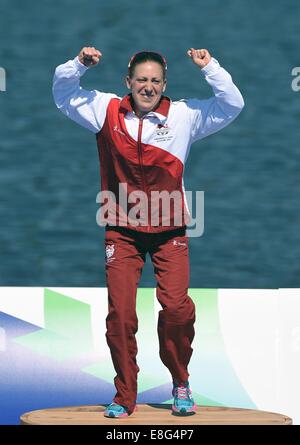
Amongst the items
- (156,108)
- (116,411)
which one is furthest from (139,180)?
(116,411)

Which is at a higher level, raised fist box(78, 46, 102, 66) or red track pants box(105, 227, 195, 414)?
raised fist box(78, 46, 102, 66)

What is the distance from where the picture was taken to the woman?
259 inches

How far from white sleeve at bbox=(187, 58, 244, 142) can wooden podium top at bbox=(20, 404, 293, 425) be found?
106 centimetres

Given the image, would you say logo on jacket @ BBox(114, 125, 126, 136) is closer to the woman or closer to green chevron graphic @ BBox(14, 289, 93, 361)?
the woman

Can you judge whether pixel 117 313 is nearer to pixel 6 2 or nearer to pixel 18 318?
pixel 18 318

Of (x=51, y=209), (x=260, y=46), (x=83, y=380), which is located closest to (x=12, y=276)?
(x=51, y=209)

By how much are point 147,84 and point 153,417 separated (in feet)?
4.10

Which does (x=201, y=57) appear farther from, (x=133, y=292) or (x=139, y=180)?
(x=133, y=292)

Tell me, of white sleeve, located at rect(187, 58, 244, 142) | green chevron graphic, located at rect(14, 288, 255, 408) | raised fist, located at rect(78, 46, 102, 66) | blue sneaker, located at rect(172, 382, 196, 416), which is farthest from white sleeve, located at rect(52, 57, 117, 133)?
blue sneaker, located at rect(172, 382, 196, 416)

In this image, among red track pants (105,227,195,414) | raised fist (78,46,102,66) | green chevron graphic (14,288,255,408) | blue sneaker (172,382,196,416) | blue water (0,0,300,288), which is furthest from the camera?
blue water (0,0,300,288)

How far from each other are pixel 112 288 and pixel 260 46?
6344mm

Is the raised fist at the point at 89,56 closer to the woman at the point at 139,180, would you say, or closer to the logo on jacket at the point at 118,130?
the woman at the point at 139,180

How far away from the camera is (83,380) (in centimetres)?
699

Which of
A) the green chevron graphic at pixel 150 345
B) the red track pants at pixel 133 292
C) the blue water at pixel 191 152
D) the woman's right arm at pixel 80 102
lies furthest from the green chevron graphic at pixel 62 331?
the blue water at pixel 191 152
